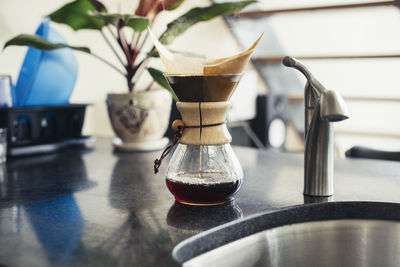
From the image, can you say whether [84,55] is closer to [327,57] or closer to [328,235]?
[328,235]

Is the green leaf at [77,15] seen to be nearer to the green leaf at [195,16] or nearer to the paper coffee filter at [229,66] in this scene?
the green leaf at [195,16]

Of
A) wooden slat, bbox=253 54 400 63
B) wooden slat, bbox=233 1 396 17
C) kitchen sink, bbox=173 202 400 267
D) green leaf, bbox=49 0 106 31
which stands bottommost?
kitchen sink, bbox=173 202 400 267

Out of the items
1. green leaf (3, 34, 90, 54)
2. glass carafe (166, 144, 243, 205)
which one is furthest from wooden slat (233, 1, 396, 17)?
glass carafe (166, 144, 243, 205)

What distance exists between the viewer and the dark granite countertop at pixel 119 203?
61 cm

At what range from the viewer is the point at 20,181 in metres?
1.07

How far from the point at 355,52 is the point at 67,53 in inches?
107

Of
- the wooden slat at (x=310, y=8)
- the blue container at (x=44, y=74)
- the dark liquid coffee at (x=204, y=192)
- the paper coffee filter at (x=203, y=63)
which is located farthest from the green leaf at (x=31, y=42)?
the wooden slat at (x=310, y=8)

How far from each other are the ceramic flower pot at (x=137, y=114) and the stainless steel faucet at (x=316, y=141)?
2.32 feet

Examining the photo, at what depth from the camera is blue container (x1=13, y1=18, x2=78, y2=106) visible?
4.84 feet

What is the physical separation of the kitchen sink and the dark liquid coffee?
81 mm

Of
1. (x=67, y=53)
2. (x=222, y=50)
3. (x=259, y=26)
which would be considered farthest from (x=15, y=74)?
(x=259, y=26)

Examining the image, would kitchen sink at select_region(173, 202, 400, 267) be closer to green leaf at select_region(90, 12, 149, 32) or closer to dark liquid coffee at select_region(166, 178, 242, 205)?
dark liquid coffee at select_region(166, 178, 242, 205)

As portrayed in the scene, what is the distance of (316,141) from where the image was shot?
0.87 meters

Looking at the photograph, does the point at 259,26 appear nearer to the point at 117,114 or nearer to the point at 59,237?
the point at 117,114
